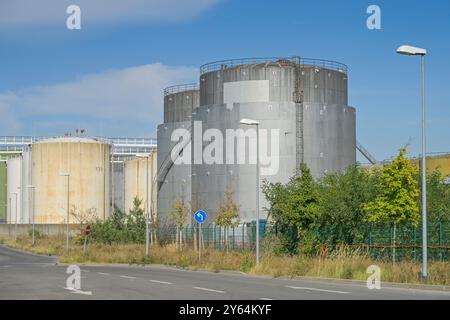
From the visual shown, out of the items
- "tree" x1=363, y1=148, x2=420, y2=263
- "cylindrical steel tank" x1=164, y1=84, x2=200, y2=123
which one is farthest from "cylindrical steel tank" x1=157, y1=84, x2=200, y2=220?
"tree" x1=363, y1=148, x2=420, y2=263

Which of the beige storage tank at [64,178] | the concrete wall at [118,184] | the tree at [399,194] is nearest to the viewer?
the tree at [399,194]

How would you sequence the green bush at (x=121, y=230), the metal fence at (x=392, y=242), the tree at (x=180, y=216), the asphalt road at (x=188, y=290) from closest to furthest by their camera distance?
1. the asphalt road at (x=188, y=290)
2. the metal fence at (x=392, y=242)
3. the tree at (x=180, y=216)
4. the green bush at (x=121, y=230)

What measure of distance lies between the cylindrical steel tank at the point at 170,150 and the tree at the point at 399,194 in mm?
36650

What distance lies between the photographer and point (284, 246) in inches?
1649

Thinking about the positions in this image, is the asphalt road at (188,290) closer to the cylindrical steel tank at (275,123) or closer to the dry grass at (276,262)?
the dry grass at (276,262)

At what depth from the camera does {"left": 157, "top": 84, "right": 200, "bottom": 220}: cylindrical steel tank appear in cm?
6981

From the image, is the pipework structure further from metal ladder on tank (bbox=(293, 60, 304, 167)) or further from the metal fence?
the metal fence

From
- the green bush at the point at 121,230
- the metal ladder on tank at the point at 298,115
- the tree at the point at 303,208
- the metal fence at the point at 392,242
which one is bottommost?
the green bush at the point at 121,230

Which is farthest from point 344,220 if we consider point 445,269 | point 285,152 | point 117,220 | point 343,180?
point 117,220

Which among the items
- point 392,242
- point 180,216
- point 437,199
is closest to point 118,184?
point 180,216

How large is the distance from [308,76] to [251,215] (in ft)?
39.7

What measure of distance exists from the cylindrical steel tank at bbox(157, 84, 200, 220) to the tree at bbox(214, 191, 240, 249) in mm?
10289

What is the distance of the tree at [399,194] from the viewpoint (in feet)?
106

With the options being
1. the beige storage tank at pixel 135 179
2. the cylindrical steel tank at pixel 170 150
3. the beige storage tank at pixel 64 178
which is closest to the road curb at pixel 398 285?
the cylindrical steel tank at pixel 170 150
